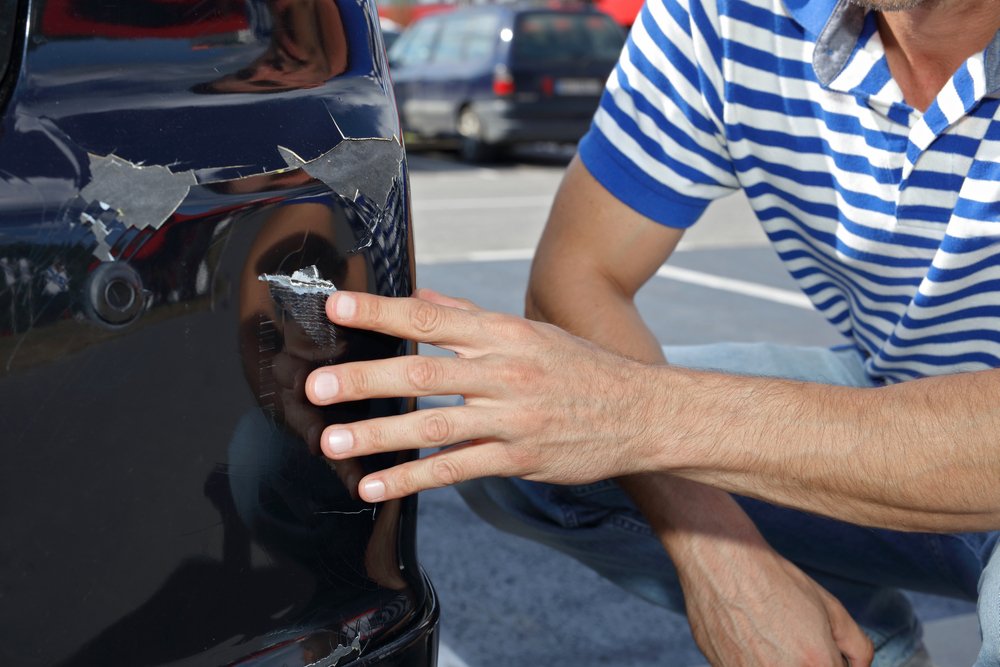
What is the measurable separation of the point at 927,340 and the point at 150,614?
1.18 meters

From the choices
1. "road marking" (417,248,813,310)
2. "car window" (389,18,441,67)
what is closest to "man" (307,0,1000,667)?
"road marking" (417,248,813,310)

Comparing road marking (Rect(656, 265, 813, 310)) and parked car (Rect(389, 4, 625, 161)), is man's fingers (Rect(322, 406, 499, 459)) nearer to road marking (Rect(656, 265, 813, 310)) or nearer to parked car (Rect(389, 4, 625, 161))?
road marking (Rect(656, 265, 813, 310))

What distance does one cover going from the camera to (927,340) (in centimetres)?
169

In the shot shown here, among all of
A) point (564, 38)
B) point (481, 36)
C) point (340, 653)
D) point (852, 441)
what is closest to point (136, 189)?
point (340, 653)

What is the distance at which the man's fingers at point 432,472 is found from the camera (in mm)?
1100

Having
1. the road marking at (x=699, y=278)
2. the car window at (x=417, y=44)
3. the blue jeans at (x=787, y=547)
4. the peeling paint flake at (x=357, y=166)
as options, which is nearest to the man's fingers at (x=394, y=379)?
the peeling paint flake at (x=357, y=166)

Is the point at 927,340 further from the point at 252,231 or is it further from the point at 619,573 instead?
the point at 252,231

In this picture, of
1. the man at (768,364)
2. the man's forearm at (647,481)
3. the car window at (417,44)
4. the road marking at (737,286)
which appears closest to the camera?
the man at (768,364)

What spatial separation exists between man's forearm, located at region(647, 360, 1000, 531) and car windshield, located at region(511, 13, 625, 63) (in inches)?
388

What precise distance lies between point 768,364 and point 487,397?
90cm

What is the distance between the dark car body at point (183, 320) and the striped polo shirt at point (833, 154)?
0.72 m

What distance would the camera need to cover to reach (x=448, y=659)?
7.08 feet

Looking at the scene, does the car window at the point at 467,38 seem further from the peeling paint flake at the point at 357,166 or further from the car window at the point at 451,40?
the peeling paint flake at the point at 357,166

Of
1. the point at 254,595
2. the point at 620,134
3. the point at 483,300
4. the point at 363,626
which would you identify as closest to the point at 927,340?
the point at 620,134
